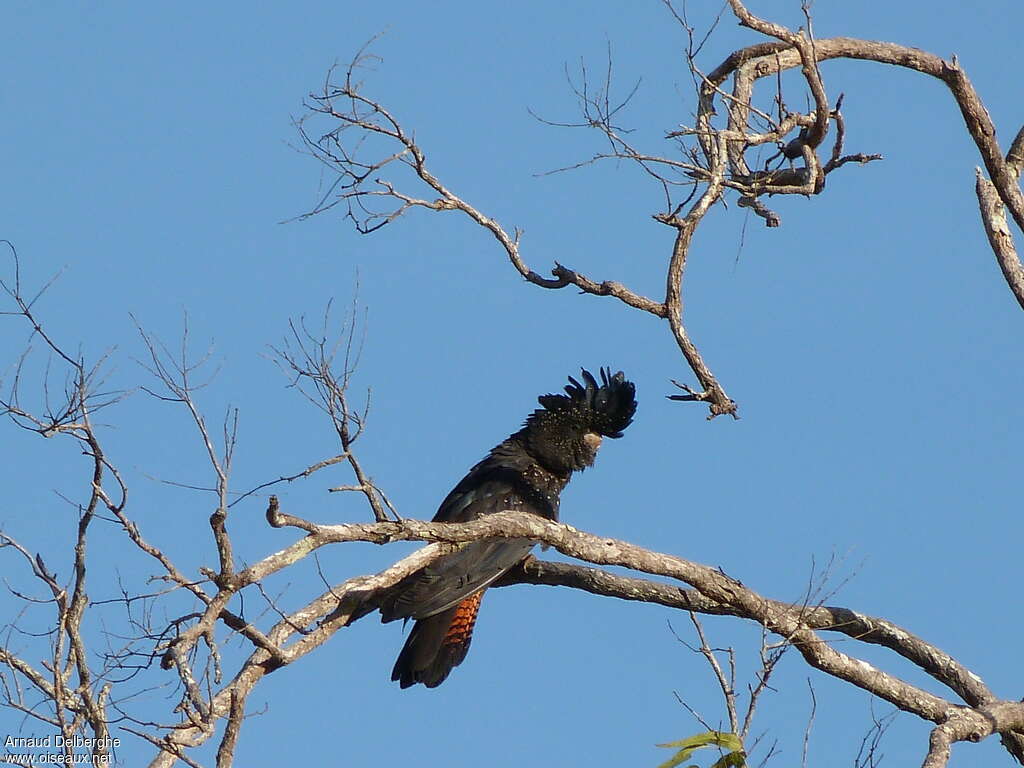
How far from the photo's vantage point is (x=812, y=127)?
7078 millimetres

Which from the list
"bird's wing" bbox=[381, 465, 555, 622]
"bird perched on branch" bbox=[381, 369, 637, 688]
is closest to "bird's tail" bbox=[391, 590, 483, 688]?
"bird perched on branch" bbox=[381, 369, 637, 688]

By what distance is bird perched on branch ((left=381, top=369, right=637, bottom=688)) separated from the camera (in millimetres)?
7602

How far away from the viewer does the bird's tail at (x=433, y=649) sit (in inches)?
312

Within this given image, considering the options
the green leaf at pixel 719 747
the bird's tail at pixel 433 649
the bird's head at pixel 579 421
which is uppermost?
the bird's head at pixel 579 421

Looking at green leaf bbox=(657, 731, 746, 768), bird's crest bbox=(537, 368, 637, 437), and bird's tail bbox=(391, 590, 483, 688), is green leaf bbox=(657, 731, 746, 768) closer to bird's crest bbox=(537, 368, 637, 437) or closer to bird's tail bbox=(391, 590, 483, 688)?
bird's tail bbox=(391, 590, 483, 688)

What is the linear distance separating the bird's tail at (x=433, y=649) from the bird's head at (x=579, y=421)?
158cm

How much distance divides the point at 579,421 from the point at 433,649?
217cm

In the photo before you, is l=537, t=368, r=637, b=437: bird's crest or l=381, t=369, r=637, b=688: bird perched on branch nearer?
l=381, t=369, r=637, b=688: bird perched on branch

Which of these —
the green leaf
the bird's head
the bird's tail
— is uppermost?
the bird's head

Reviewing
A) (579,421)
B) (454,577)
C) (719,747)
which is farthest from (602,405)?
(719,747)

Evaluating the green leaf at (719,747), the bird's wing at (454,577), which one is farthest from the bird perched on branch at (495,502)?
the green leaf at (719,747)

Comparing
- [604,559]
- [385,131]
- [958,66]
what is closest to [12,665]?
[604,559]

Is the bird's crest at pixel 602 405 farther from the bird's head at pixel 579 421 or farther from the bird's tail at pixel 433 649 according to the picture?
the bird's tail at pixel 433 649

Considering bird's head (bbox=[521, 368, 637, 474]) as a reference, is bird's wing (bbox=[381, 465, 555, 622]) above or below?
below
